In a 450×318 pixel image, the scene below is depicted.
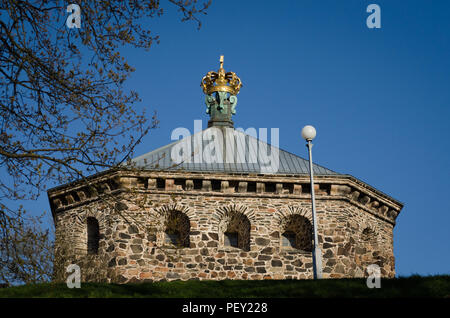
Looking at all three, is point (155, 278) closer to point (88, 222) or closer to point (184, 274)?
point (184, 274)

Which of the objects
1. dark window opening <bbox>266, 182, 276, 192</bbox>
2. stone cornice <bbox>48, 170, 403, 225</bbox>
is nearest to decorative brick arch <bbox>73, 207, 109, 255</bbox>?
stone cornice <bbox>48, 170, 403, 225</bbox>

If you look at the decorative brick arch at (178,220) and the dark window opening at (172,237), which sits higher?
the decorative brick arch at (178,220)

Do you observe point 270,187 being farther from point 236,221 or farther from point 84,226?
point 84,226

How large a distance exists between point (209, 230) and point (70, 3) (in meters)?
10.6

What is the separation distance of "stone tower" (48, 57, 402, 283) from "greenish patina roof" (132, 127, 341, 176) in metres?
0.08

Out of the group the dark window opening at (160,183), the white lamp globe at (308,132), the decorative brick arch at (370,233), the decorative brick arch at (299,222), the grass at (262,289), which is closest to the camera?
the grass at (262,289)

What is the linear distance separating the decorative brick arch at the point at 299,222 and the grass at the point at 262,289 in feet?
22.2

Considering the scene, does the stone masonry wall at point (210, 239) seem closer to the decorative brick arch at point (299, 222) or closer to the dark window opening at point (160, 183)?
the decorative brick arch at point (299, 222)

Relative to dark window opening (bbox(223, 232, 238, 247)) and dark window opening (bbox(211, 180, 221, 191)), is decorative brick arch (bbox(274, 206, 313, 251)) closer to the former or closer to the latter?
dark window opening (bbox(223, 232, 238, 247))

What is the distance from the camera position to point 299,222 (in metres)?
22.4

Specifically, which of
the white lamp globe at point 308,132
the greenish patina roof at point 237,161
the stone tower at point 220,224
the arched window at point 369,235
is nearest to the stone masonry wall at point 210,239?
the stone tower at point 220,224

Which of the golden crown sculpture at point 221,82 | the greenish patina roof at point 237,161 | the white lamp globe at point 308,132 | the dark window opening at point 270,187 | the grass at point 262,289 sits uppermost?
the golden crown sculpture at point 221,82

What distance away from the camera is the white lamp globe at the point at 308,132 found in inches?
698

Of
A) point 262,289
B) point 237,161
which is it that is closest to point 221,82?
point 237,161
